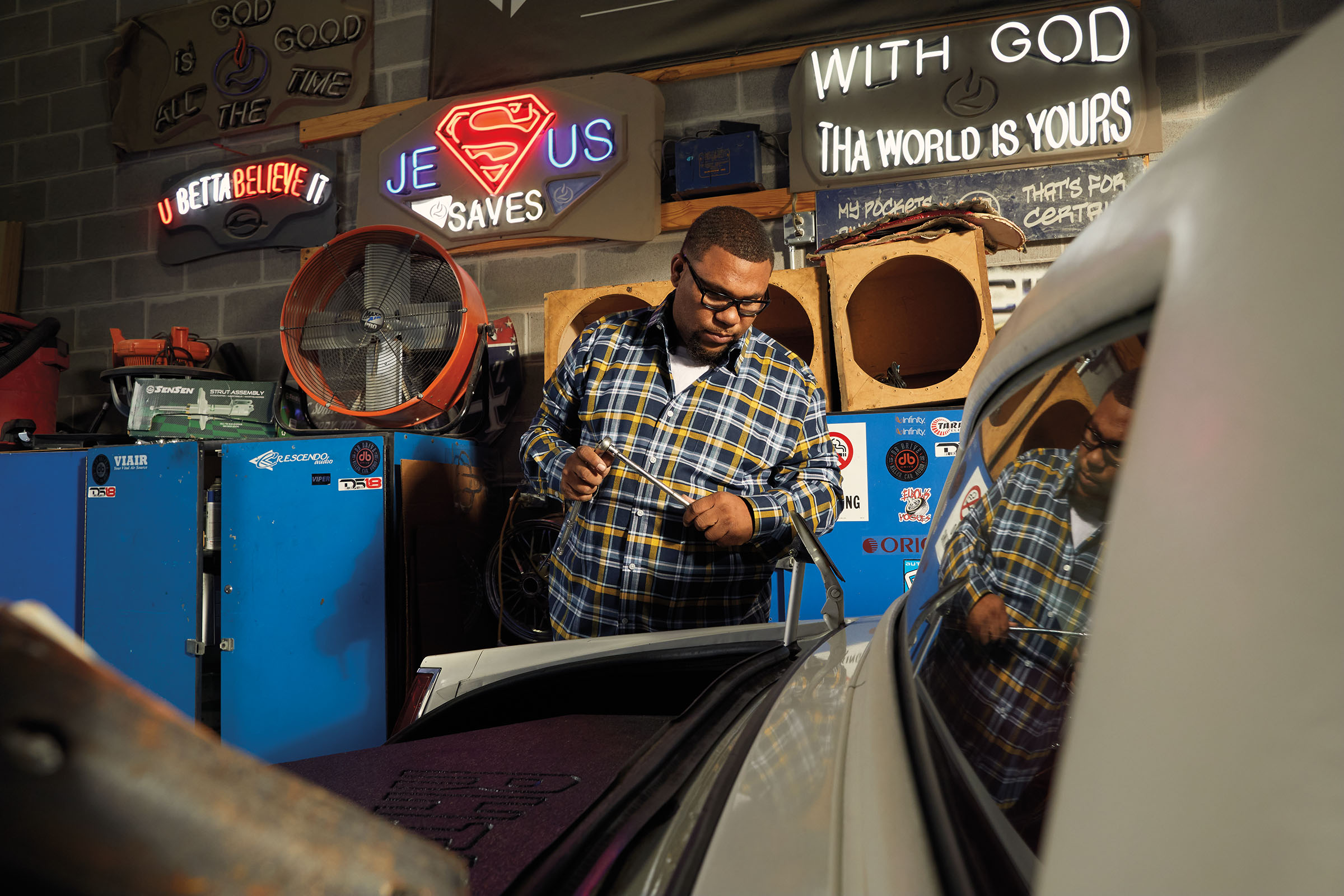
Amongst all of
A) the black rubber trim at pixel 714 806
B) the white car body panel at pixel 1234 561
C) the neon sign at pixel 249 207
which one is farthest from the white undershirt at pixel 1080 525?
the neon sign at pixel 249 207

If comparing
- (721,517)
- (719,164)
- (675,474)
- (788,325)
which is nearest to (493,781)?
(721,517)

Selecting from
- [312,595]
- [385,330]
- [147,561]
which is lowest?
[312,595]

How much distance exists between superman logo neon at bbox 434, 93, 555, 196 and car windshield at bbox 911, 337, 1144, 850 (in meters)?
3.32

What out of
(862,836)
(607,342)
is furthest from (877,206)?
(862,836)

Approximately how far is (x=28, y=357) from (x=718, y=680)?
440 cm

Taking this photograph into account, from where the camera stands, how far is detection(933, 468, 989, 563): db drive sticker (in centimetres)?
64

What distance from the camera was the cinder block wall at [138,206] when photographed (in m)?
3.44

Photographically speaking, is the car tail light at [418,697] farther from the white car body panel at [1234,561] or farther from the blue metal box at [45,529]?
the blue metal box at [45,529]

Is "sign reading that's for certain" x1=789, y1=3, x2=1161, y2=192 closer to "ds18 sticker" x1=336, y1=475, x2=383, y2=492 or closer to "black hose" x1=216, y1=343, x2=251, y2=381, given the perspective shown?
"ds18 sticker" x1=336, y1=475, x2=383, y2=492

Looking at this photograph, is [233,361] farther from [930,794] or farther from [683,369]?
[930,794]

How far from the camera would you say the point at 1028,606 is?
501 mm

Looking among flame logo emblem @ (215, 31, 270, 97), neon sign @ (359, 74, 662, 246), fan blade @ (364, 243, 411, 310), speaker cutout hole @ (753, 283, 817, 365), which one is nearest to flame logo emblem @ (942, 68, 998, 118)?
speaker cutout hole @ (753, 283, 817, 365)

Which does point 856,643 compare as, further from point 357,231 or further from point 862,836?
point 357,231

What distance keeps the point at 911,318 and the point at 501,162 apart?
6.52 ft
